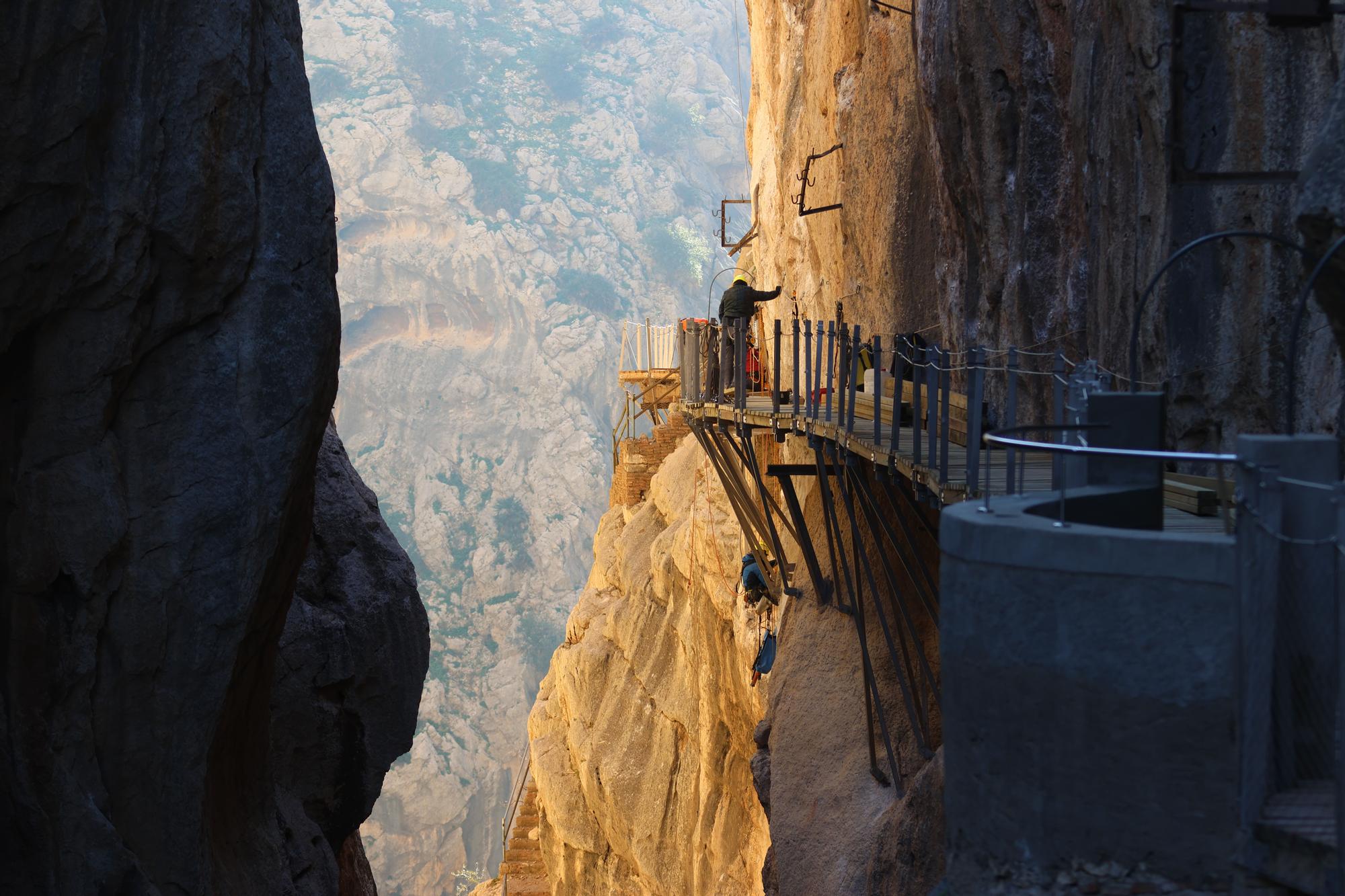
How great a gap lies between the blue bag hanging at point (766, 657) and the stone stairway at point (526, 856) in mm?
11759

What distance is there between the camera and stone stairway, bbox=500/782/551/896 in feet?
93.2

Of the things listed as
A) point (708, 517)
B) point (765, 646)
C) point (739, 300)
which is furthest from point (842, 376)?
point (708, 517)

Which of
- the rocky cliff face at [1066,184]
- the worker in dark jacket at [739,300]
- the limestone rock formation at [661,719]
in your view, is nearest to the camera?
the rocky cliff face at [1066,184]

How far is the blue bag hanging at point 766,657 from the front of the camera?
17.9 metres

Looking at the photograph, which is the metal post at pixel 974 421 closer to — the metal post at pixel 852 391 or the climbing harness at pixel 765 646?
the metal post at pixel 852 391

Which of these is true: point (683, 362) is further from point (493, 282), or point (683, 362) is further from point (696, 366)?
point (493, 282)

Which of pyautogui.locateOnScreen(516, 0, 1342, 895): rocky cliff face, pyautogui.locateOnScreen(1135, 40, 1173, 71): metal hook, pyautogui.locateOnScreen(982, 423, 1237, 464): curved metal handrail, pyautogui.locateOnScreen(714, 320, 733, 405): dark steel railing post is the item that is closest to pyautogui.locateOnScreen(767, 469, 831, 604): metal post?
pyautogui.locateOnScreen(516, 0, 1342, 895): rocky cliff face

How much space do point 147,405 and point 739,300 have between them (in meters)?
7.49

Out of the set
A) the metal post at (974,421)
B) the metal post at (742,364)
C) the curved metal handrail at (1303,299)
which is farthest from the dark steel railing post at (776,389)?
the curved metal handrail at (1303,299)

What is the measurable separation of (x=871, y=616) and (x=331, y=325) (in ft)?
21.1

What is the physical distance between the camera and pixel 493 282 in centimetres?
9488

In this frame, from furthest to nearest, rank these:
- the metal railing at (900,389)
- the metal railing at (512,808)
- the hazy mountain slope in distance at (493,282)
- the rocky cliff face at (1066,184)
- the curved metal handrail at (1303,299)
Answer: the hazy mountain slope in distance at (493,282)
the metal railing at (512,808)
the metal railing at (900,389)
the rocky cliff face at (1066,184)
the curved metal handrail at (1303,299)

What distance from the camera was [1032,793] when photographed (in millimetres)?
4445

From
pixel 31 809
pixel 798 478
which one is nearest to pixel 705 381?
pixel 798 478
